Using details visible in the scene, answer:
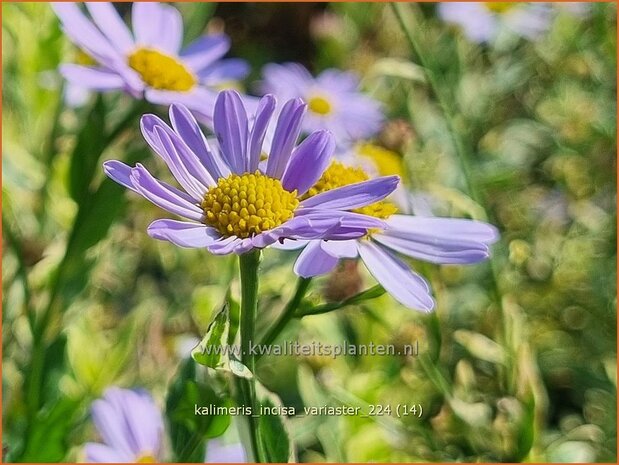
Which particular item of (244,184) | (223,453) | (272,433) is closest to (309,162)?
(244,184)

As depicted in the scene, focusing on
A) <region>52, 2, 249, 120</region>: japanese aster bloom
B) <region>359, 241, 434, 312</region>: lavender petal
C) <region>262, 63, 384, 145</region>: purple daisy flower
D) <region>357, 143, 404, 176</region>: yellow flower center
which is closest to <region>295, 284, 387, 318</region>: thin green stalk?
<region>359, 241, 434, 312</region>: lavender petal

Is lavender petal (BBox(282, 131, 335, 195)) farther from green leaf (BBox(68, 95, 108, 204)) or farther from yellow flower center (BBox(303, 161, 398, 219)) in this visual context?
green leaf (BBox(68, 95, 108, 204))

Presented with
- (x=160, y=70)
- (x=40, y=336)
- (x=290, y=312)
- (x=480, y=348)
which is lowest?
(x=480, y=348)

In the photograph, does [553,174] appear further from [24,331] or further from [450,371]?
[24,331]

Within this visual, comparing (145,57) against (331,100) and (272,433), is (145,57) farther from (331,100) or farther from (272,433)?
(331,100)

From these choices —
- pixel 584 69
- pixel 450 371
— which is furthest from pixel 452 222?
pixel 584 69

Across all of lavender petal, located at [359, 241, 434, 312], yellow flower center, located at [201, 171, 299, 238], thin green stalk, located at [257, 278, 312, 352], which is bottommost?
thin green stalk, located at [257, 278, 312, 352]
